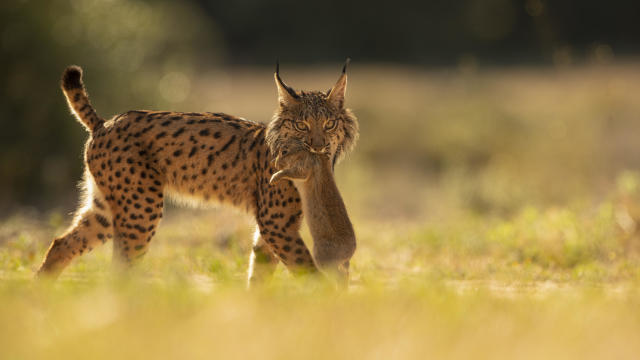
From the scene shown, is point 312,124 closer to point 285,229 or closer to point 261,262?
point 285,229

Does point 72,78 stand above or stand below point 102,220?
above

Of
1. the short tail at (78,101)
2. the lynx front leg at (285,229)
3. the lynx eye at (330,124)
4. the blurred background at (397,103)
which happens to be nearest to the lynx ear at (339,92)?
the lynx eye at (330,124)

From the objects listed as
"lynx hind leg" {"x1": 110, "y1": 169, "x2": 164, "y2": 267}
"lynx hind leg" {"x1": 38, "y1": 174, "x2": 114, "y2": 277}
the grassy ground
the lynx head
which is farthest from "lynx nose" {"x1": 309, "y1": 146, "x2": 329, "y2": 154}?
"lynx hind leg" {"x1": 38, "y1": 174, "x2": 114, "y2": 277}

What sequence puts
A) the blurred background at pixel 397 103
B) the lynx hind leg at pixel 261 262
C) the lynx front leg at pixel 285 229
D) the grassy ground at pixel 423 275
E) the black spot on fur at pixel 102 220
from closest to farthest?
1. the grassy ground at pixel 423 275
2. the lynx front leg at pixel 285 229
3. the lynx hind leg at pixel 261 262
4. the black spot on fur at pixel 102 220
5. the blurred background at pixel 397 103

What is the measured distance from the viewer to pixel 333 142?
627cm

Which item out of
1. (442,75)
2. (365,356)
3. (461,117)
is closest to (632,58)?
(442,75)

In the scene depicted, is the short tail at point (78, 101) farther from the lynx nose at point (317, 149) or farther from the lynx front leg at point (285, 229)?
the lynx nose at point (317, 149)

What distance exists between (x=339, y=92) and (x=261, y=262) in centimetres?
154

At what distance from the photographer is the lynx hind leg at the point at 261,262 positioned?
6270 mm

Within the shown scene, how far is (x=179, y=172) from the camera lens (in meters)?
6.59

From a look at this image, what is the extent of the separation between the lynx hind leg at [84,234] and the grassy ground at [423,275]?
23 centimetres

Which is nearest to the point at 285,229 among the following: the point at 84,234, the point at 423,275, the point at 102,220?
the point at 423,275

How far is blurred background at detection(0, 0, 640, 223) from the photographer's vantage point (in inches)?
503

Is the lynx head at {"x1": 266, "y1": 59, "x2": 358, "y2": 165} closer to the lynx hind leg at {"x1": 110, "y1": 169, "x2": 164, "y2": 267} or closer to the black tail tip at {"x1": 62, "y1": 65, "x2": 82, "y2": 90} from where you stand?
the lynx hind leg at {"x1": 110, "y1": 169, "x2": 164, "y2": 267}
